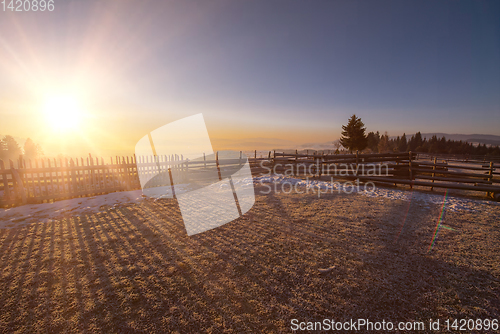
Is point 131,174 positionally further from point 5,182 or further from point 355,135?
point 355,135

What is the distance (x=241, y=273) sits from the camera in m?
3.46

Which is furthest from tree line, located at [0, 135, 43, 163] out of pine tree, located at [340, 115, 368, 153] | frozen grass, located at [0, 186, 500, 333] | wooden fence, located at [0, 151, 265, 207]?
pine tree, located at [340, 115, 368, 153]

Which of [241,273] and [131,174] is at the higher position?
[131,174]

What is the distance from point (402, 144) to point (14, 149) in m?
135

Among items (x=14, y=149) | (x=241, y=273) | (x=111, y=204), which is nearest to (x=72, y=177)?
(x=111, y=204)

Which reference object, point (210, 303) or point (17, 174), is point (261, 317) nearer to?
point (210, 303)

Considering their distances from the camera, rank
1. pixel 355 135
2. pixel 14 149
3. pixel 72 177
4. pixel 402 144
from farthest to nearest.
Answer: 1. pixel 402 144
2. pixel 14 149
3. pixel 355 135
4. pixel 72 177

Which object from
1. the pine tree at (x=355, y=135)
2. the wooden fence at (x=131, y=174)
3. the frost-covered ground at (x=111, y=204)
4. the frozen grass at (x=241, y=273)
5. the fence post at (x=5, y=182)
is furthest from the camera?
the pine tree at (x=355, y=135)

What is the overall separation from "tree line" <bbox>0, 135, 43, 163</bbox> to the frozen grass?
64.7 m

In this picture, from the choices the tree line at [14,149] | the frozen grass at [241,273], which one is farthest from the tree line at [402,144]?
the tree line at [14,149]

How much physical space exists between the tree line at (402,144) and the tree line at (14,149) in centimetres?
7808

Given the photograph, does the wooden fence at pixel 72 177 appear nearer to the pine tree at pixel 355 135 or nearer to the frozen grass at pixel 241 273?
the frozen grass at pixel 241 273

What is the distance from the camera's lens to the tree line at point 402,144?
44.0m

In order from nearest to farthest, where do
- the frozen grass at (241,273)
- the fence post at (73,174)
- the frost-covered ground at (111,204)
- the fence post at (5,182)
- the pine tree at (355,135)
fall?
the frozen grass at (241,273) → the frost-covered ground at (111,204) → the fence post at (5,182) → the fence post at (73,174) → the pine tree at (355,135)
